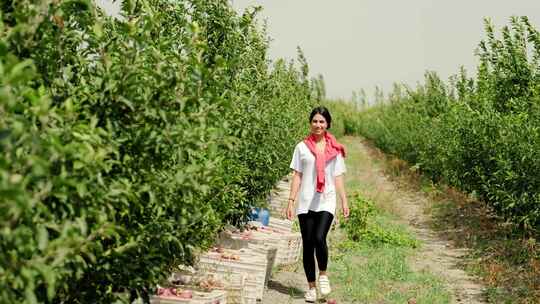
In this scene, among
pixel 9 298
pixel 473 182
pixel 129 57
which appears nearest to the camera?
pixel 9 298

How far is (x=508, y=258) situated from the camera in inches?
461

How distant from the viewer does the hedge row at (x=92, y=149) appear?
3004 mm

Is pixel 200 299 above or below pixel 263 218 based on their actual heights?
below

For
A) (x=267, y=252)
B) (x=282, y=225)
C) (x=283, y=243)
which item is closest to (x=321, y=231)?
(x=267, y=252)

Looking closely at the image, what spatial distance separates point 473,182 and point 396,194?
6.95 m

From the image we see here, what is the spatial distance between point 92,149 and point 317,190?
4.84 metres

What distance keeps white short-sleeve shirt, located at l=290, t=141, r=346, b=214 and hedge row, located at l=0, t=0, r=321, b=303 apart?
281cm

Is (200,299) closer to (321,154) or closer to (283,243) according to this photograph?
(321,154)

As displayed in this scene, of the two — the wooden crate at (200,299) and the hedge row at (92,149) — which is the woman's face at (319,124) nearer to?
the wooden crate at (200,299)

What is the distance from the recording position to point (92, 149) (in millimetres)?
3398

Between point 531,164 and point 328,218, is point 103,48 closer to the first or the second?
point 328,218

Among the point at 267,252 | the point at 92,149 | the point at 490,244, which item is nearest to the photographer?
the point at 92,149

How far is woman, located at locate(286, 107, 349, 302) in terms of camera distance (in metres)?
8.08

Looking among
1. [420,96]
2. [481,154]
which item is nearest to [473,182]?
[481,154]
